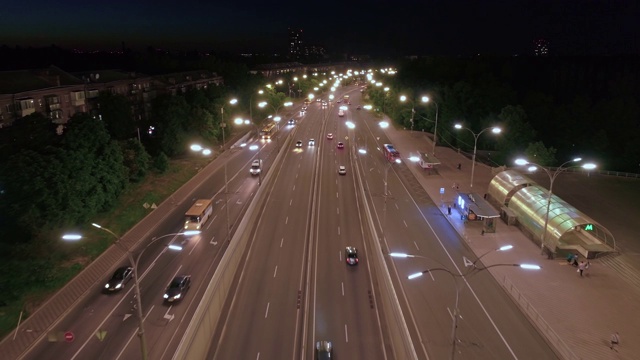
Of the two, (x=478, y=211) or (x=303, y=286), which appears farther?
(x=478, y=211)

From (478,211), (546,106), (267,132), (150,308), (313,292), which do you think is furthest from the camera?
(267,132)

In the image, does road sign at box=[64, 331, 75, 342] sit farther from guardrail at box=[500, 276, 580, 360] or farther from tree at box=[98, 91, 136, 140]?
tree at box=[98, 91, 136, 140]

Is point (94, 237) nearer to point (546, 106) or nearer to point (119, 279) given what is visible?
point (119, 279)

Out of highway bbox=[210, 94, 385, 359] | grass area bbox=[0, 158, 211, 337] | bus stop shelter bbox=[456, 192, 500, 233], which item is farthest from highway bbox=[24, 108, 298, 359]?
bus stop shelter bbox=[456, 192, 500, 233]

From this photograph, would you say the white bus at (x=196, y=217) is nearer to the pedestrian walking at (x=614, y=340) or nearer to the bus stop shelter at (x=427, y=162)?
the bus stop shelter at (x=427, y=162)

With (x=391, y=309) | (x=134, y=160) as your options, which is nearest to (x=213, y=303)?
(x=391, y=309)
